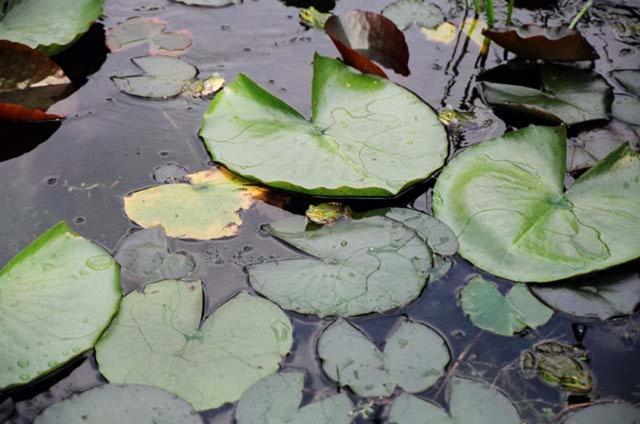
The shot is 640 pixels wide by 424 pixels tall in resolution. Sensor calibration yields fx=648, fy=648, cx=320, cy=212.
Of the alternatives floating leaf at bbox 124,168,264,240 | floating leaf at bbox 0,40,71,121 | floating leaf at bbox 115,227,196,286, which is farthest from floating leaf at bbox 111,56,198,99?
floating leaf at bbox 115,227,196,286

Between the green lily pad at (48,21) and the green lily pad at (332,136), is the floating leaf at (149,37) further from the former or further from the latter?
the green lily pad at (332,136)

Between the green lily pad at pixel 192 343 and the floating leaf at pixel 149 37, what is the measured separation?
1.21 metres

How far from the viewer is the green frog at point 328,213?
1.91 meters

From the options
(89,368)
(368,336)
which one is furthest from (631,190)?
(89,368)

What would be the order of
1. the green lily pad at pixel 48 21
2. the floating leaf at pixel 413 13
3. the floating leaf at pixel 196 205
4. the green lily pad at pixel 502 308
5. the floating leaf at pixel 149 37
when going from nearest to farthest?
the green lily pad at pixel 502 308 < the floating leaf at pixel 196 205 < the green lily pad at pixel 48 21 < the floating leaf at pixel 149 37 < the floating leaf at pixel 413 13

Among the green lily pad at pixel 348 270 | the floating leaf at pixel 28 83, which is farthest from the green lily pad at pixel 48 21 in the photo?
the green lily pad at pixel 348 270

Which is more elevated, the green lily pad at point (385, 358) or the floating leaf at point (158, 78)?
the floating leaf at point (158, 78)

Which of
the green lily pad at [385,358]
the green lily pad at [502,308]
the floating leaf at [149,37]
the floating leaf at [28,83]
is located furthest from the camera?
the floating leaf at [149,37]

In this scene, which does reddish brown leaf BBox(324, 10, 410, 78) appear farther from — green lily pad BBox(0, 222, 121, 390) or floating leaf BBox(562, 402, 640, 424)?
floating leaf BBox(562, 402, 640, 424)

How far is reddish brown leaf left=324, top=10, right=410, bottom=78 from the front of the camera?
8.02 feet

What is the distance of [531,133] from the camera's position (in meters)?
2.07

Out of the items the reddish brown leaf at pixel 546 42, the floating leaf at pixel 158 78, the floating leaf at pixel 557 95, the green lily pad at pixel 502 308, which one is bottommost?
the green lily pad at pixel 502 308

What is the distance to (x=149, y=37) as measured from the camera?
2605 mm

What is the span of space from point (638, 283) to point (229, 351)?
44.0 inches
